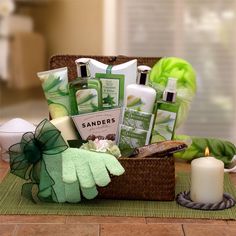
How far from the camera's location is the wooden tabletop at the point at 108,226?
0.90 meters

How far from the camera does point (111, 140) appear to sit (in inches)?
44.9

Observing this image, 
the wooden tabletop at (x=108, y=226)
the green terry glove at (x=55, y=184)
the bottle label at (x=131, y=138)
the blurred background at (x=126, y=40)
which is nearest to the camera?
the wooden tabletop at (x=108, y=226)

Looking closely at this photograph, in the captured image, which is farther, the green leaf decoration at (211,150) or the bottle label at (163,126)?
the green leaf decoration at (211,150)

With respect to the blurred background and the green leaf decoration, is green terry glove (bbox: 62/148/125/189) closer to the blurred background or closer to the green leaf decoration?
the green leaf decoration

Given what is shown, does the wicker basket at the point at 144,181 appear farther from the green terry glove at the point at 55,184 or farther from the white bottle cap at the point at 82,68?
the white bottle cap at the point at 82,68

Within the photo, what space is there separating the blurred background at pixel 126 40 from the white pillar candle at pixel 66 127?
1007 mm

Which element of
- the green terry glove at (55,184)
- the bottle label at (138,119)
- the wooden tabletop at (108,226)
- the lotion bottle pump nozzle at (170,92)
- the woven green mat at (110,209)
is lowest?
the woven green mat at (110,209)

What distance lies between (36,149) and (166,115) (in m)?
0.27

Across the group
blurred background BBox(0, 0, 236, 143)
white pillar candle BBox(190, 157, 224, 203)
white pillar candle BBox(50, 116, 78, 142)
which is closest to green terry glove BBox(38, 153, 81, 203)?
white pillar candle BBox(50, 116, 78, 142)

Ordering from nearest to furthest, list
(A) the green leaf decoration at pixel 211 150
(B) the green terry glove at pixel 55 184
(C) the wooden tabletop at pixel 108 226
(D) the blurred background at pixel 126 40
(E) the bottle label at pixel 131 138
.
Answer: (C) the wooden tabletop at pixel 108 226
(B) the green terry glove at pixel 55 184
(E) the bottle label at pixel 131 138
(A) the green leaf decoration at pixel 211 150
(D) the blurred background at pixel 126 40

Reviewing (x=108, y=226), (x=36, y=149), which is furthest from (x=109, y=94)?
(x=108, y=226)

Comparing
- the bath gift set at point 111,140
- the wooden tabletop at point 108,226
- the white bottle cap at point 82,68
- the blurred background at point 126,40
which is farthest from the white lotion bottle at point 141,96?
the blurred background at point 126,40

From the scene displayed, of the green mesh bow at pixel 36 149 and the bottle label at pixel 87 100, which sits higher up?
the bottle label at pixel 87 100

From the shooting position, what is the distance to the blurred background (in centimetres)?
211
